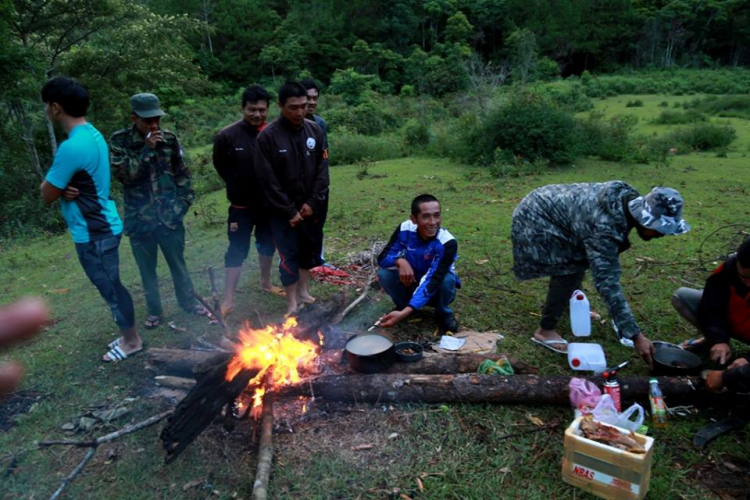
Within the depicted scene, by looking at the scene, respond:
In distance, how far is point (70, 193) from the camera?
3531 millimetres

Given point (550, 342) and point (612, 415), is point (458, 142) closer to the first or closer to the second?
point (550, 342)

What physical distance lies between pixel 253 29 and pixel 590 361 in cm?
4554

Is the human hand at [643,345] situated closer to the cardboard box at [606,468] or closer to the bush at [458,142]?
the cardboard box at [606,468]

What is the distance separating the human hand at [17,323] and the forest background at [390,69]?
11.0 metres

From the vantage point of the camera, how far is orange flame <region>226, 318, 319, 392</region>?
320cm

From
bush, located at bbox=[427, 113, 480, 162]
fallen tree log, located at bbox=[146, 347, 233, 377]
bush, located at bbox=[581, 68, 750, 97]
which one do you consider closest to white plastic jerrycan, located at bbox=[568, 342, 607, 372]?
fallen tree log, located at bbox=[146, 347, 233, 377]

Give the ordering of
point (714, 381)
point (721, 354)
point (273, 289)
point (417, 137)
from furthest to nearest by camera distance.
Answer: point (417, 137)
point (273, 289)
point (721, 354)
point (714, 381)

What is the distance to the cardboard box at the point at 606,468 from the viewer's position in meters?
2.46

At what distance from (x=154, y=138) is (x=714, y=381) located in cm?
482

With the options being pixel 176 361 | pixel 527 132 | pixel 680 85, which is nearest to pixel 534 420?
pixel 176 361

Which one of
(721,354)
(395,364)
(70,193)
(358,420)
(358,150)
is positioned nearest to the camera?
(358,420)

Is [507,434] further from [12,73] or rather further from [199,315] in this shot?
[12,73]

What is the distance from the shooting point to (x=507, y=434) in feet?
10.2

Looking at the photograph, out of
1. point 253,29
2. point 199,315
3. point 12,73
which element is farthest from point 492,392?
point 253,29
